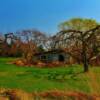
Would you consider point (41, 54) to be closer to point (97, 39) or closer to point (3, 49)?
point (97, 39)

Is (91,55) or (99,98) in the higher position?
(91,55)

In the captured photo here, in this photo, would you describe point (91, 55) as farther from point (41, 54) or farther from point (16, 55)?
point (16, 55)

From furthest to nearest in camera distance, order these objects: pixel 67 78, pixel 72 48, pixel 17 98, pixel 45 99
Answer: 1. pixel 67 78
2. pixel 45 99
3. pixel 17 98
4. pixel 72 48

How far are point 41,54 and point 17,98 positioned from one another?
109 inches

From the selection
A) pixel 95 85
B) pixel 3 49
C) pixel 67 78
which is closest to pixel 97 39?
pixel 95 85

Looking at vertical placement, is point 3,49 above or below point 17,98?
above

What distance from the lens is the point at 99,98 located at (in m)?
7.48

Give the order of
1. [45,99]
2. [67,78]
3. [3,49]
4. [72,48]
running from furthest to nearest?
1. [3,49]
2. [67,78]
3. [45,99]
4. [72,48]

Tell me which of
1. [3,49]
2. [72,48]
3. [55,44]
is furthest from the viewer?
[3,49]

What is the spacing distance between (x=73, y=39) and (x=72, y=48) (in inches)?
29.4

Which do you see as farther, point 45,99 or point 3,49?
point 3,49

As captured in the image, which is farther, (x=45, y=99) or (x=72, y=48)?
(x=45, y=99)

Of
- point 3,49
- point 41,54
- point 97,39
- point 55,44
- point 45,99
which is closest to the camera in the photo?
point 41,54

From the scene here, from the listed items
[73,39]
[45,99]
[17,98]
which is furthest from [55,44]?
[45,99]
